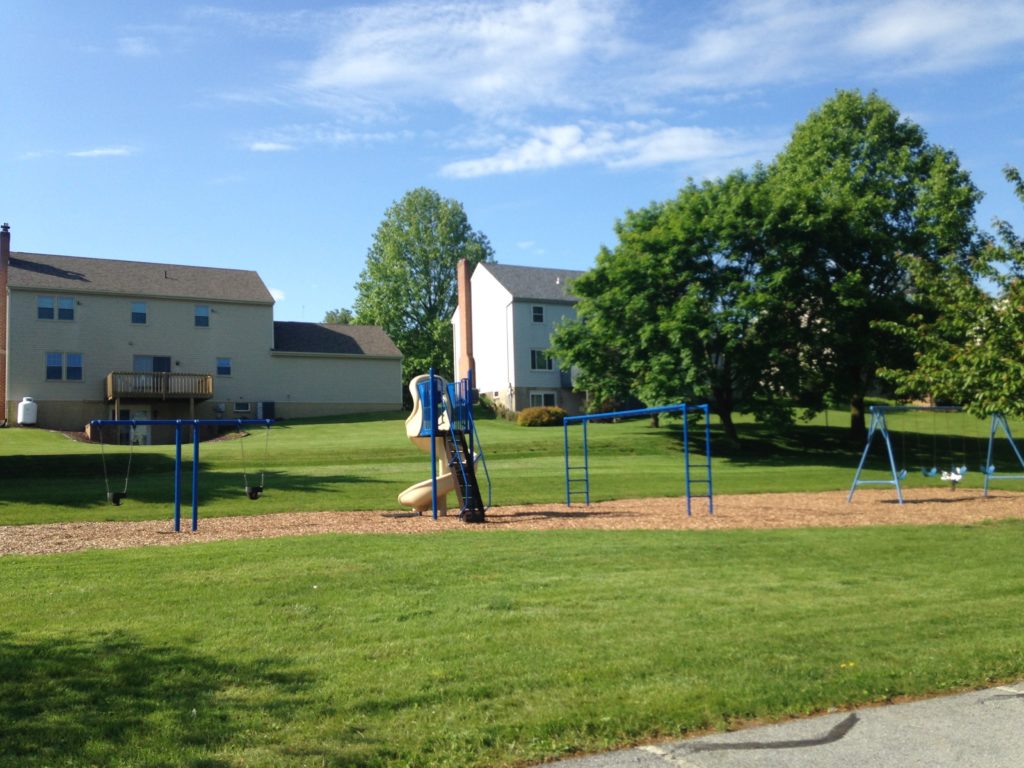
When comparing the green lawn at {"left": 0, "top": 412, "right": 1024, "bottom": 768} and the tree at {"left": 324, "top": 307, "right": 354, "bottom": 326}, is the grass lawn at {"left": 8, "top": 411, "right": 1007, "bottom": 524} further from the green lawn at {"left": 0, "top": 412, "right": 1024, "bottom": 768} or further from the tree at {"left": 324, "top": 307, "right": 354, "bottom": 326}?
the tree at {"left": 324, "top": 307, "right": 354, "bottom": 326}

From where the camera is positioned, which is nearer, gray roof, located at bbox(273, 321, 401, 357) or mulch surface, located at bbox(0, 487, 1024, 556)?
mulch surface, located at bbox(0, 487, 1024, 556)

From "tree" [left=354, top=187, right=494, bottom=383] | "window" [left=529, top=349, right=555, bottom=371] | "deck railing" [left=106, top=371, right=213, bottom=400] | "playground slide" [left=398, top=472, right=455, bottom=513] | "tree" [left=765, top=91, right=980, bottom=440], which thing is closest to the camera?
"playground slide" [left=398, top=472, right=455, bottom=513]

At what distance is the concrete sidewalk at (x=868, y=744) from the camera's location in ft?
16.2

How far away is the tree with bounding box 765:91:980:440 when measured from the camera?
3825cm

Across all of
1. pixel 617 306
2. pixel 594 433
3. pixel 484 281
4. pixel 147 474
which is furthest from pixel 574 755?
pixel 484 281

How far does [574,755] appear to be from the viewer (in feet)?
16.6

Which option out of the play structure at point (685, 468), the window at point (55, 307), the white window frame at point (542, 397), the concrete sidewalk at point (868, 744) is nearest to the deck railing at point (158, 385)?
the window at point (55, 307)

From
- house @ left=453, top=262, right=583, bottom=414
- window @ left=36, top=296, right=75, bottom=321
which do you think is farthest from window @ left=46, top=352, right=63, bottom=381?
house @ left=453, top=262, right=583, bottom=414

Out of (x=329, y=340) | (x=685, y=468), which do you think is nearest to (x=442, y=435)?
(x=685, y=468)

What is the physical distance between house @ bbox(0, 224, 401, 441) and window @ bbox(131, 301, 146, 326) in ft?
0.17

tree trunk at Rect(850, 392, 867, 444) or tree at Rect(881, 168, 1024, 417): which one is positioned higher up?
tree at Rect(881, 168, 1024, 417)

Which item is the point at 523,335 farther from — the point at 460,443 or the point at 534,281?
the point at 460,443

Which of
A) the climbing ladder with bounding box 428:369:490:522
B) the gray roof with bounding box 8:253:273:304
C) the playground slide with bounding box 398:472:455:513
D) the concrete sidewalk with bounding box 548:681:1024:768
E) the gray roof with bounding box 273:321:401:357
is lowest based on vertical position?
the concrete sidewalk with bounding box 548:681:1024:768

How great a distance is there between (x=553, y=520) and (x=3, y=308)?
132 ft
